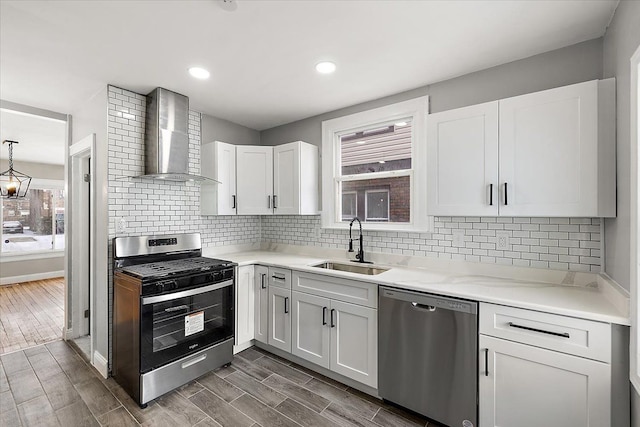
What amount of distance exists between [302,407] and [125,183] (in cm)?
242

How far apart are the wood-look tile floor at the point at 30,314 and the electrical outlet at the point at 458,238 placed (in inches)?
174

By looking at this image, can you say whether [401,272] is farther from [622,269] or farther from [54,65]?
[54,65]

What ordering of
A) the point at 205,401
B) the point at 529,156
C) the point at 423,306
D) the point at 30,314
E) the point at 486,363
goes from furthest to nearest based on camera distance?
the point at 30,314
the point at 205,401
the point at 423,306
the point at 529,156
the point at 486,363

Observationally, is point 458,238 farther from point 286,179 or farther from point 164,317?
point 164,317

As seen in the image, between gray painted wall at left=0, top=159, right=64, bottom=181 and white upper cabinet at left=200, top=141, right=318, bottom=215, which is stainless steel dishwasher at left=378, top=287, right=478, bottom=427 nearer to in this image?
white upper cabinet at left=200, top=141, right=318, bottom=215

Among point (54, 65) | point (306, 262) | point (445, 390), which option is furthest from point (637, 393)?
point (54, 65)

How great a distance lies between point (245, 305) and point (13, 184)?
5.68 metres

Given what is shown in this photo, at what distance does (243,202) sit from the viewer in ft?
11.4

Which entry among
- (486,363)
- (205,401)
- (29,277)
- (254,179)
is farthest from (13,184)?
(486,363)

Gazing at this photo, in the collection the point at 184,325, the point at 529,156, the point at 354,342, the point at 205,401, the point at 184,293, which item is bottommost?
the point at 205,401

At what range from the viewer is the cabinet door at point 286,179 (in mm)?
3367

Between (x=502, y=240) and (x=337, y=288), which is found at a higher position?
(x=502, y=240)

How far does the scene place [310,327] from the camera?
271cm

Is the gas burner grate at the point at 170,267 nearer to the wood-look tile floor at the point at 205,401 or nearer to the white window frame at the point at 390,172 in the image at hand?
the wood-look tile floor at the point at 205,401
